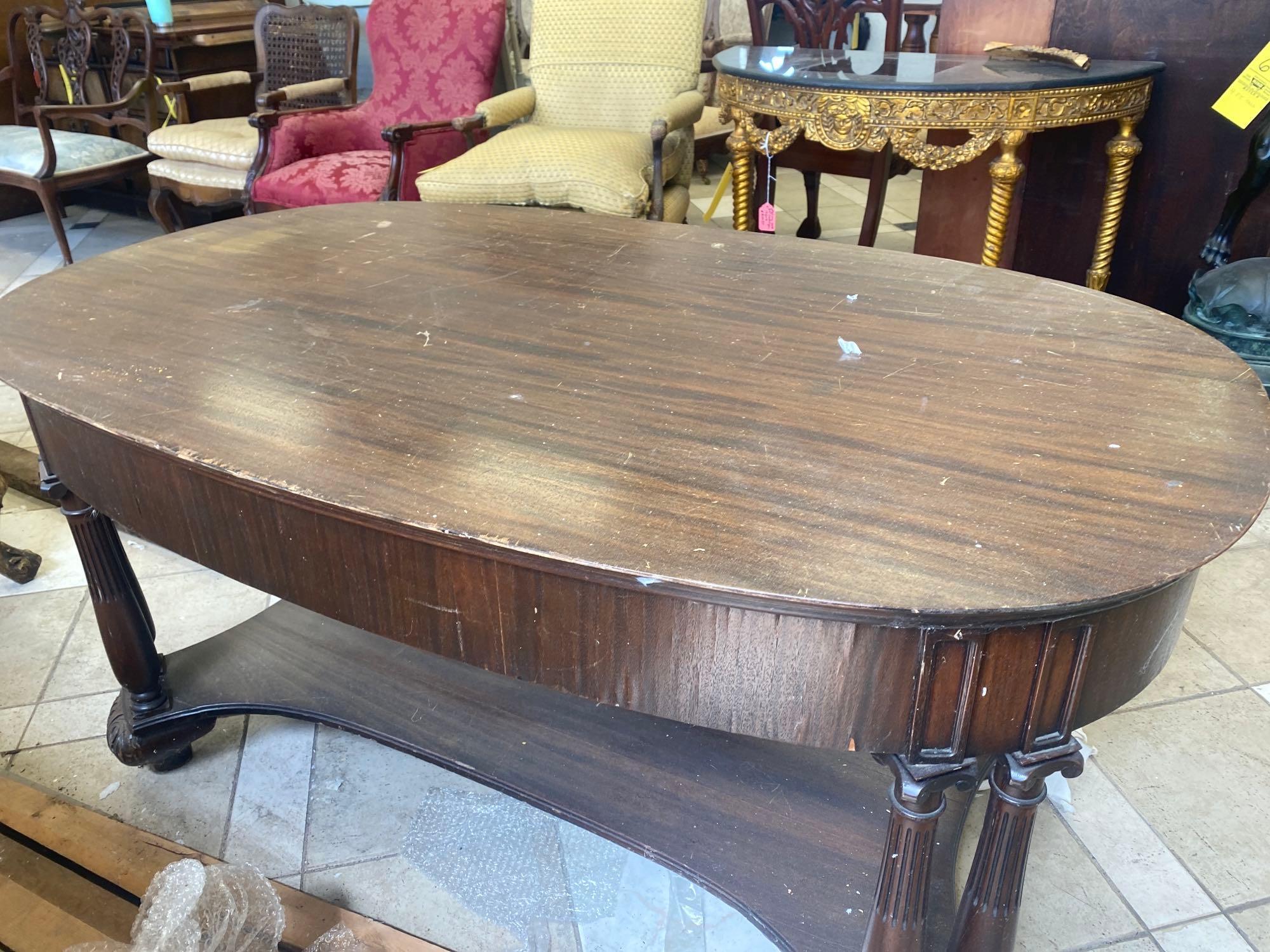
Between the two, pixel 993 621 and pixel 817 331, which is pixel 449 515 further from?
pixel 817 331

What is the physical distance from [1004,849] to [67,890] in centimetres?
107

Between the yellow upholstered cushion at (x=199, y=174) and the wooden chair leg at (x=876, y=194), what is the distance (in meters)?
2.01

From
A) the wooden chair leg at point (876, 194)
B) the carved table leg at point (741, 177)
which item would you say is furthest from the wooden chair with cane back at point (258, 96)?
the wooden chair leg at point (876, 194)

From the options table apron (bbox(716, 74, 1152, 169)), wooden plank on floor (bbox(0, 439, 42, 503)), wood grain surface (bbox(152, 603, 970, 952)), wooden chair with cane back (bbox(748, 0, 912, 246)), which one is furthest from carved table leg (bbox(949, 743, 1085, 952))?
wooden chair with cane back (bbox(748, 0, 912, 246))

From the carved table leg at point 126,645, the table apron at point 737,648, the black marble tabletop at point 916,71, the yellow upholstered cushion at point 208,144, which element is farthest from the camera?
the yellow upholstered cushion at point 208,144

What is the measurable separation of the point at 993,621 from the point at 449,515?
0.40 meters

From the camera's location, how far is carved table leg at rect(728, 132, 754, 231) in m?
2.56

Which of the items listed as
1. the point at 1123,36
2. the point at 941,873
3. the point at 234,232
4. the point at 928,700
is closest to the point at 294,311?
the point at 234,232

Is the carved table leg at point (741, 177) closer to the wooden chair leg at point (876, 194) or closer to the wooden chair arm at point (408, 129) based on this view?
the wooden chair leg at point (876, 194)

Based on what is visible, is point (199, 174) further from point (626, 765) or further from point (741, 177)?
point (626, 765)

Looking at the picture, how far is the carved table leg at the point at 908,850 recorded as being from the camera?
2.46ft

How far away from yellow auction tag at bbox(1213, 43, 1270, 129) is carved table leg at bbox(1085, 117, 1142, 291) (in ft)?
0.61

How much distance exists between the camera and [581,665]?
0.79 meters

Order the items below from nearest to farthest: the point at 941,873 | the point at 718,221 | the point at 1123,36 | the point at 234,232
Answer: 1. the point at 941,873
2. the point at 234,232
3. the point at 1123,36
4. the point at 718,221
